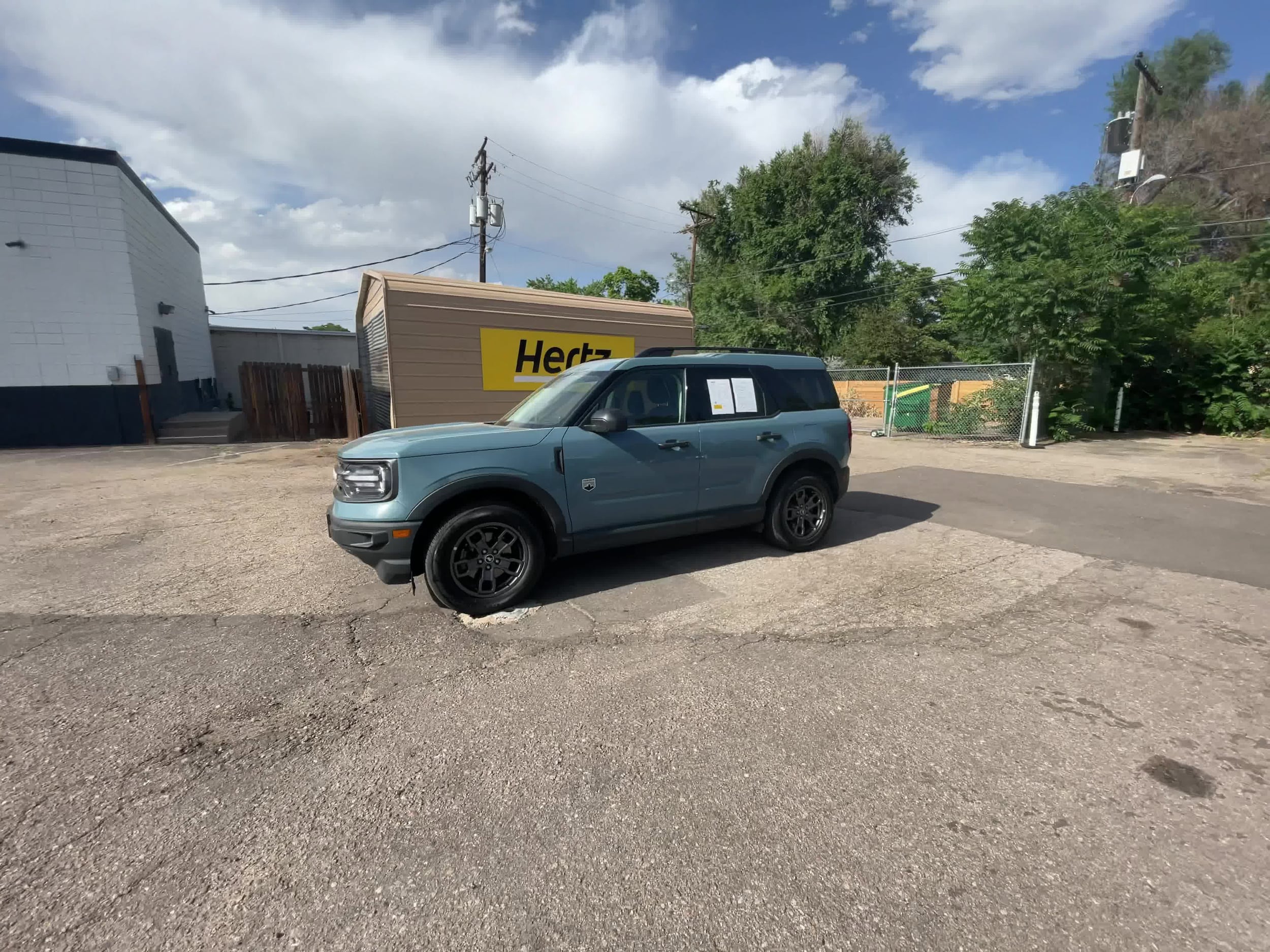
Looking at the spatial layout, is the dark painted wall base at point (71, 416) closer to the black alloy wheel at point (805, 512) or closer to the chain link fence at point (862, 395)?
the black alloy wheel at point (805, 512)

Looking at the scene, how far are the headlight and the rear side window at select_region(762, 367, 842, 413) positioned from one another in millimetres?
3301

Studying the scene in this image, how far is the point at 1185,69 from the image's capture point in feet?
124

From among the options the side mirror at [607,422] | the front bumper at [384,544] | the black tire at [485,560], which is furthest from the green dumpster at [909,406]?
the front bumper at [384,544]

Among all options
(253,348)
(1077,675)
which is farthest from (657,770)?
(253,348)

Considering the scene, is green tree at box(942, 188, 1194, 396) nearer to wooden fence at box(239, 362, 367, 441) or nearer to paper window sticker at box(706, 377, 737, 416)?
paper window sticker at box(706, 377, 737, 416)

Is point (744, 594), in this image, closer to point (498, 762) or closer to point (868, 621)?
point (868, 621)

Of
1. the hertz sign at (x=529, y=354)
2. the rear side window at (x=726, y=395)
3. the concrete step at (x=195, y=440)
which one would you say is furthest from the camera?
the concrete step at (x=195, y=440)

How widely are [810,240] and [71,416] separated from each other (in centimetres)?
3086

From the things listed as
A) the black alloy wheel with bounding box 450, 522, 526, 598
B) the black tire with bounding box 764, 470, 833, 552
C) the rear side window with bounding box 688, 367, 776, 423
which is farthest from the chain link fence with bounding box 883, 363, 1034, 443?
the black alloy wheel with bounding box 450, 522, 526, 598

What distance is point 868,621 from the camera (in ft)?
12.8

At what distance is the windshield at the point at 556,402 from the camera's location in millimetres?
4547

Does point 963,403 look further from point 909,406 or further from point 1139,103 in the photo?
point 1139,103

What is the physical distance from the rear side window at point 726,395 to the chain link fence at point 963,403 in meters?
11.7

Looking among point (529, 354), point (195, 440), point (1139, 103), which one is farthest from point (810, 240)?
point (195, 440)
